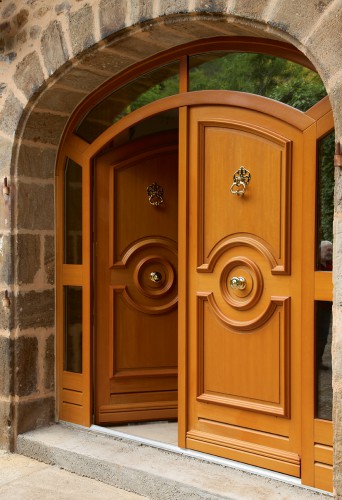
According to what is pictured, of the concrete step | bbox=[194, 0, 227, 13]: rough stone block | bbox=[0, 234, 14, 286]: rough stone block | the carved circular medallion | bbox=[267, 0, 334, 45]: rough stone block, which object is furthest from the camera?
bbox=[0, 234, 14, 286]: rough stone block

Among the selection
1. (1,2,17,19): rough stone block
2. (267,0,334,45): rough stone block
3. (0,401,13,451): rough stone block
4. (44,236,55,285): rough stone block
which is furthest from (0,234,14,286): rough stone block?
(267,0,334,45): rough stone block

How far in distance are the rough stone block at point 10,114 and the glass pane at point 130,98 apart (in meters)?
0.45

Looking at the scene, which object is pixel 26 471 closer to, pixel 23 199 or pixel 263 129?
pixel 23 199

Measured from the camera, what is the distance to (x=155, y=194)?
15.4 ft

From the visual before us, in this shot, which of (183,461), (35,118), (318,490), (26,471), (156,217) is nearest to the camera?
(318,490)

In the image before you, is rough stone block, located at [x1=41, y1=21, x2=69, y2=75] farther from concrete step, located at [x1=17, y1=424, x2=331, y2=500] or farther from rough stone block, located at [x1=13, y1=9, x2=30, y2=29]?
concrete step, located at [x1=17, y1=424, x2=331, y2=500]

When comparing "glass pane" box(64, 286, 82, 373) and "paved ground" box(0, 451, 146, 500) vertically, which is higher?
"glass pane" box(64, 286, 82, 373)

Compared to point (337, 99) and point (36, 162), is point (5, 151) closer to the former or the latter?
point (36, 162)

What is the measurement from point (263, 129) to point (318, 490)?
1.92 meters

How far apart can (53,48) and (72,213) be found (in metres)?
1.14

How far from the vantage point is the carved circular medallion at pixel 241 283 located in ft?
12.0

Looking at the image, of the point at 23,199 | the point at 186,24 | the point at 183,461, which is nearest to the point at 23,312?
the point at 23,199

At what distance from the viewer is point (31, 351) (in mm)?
4590

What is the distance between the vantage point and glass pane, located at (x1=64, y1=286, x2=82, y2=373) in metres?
4.64
